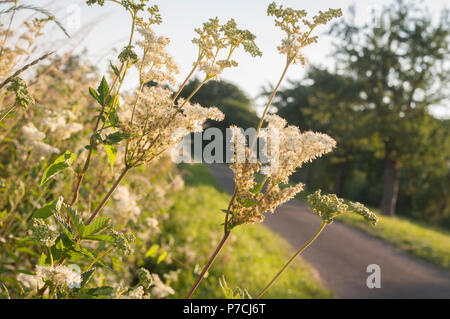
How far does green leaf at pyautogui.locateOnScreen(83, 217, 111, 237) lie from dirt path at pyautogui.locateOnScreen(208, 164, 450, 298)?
4.06 m

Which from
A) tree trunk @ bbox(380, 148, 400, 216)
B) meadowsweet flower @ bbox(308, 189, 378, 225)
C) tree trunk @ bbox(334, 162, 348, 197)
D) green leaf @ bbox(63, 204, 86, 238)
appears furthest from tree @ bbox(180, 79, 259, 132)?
tree trunk @ bbox(380, 148, 400, 216)

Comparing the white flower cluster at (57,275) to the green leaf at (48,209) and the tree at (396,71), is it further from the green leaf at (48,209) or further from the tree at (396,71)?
the tree at (396,71)

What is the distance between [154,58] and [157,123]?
24 centimetres

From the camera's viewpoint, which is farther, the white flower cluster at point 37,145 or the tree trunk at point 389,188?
the tree trunk at point 389,188

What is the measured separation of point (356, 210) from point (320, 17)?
68 cm

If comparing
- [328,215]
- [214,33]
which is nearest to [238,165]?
[328,215]

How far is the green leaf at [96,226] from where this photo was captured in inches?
45.2

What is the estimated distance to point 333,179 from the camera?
2369cm

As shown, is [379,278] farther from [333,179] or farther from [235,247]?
[333,179]

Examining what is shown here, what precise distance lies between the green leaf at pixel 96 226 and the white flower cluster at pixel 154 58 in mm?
507

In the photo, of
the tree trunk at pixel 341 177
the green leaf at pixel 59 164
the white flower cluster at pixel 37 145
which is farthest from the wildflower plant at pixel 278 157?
the tree trunk at pixel 341 177

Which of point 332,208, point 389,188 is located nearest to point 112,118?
point 332,208

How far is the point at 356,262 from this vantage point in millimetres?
7906

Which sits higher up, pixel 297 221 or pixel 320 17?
pixel 320 17
